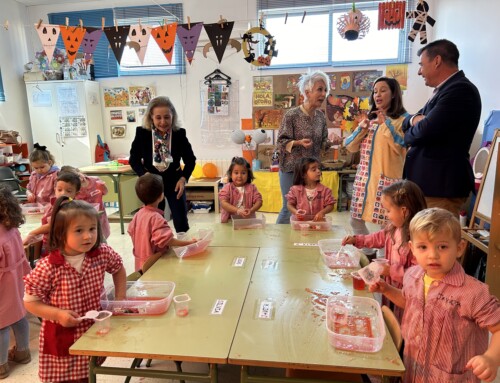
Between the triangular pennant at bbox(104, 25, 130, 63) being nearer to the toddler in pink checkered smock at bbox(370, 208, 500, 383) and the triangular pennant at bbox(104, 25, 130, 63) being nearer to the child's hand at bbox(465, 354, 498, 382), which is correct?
the toddler in pink checkered smock at bbox(370, 208, 500, 383)

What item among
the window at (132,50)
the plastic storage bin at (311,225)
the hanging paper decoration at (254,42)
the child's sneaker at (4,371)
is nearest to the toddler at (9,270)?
the child's sneaker at (4,371)

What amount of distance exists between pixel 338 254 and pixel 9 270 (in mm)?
1744

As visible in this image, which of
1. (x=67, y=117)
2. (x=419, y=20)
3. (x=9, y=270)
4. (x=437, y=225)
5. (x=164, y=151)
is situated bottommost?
(x=9, y=270)

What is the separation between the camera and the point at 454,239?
4.08ft

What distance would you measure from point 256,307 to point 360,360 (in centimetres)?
45

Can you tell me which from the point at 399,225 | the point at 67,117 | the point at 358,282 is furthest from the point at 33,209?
the point at 67,117

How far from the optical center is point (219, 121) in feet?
19.7

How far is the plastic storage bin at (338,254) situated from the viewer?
1.81 m

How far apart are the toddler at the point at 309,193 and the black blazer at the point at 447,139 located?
63 centimetres

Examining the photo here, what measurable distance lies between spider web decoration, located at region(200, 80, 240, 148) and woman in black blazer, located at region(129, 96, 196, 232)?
10.1 ft

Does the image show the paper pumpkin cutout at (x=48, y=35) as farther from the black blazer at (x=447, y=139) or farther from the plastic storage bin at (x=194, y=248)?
the black blazer at (x=447, y=139)

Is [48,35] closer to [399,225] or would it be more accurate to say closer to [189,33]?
[189,33]

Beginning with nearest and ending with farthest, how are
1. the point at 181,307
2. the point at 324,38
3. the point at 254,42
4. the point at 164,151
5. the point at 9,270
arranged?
the point at 181,307 < the point at 9,270 < the point at 164,151 < the point at 254,42 < the point at 324,38

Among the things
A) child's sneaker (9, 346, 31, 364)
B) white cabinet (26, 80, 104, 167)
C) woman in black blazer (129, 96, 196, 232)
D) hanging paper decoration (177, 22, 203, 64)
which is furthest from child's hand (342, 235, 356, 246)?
white cabinet (26, 80, 104, 167)
